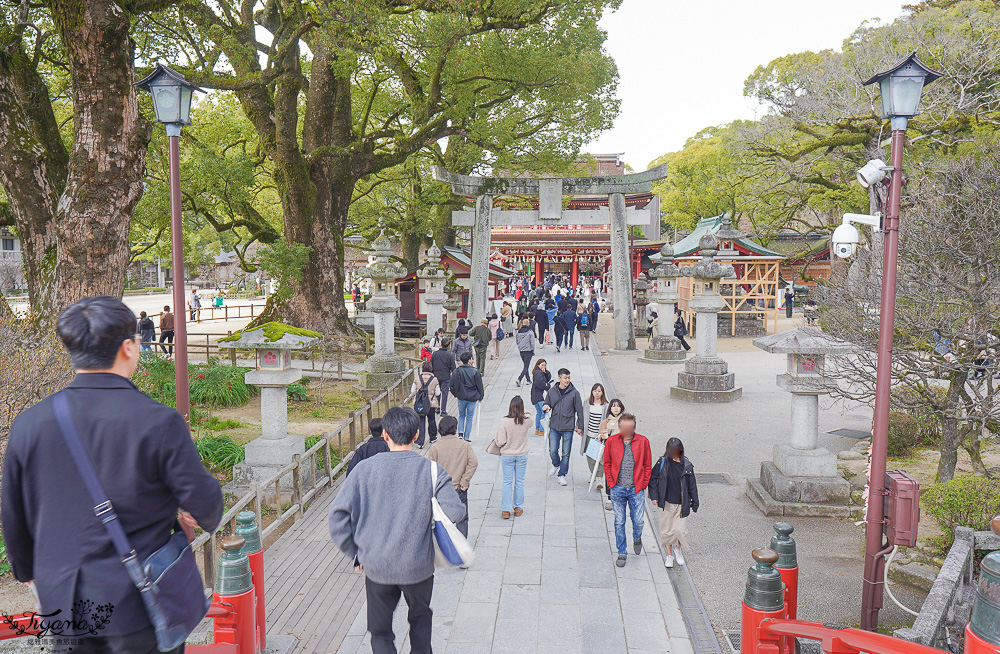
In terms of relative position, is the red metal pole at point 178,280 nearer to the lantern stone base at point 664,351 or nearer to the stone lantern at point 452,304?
the stone lantern at point 452,304

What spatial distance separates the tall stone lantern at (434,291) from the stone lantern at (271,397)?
1242 centimetres

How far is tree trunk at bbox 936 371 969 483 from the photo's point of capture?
679 centimetres

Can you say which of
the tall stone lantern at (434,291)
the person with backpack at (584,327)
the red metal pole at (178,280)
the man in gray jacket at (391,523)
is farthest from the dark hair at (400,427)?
the person with backpack at (584,327)

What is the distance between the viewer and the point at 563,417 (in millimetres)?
8336

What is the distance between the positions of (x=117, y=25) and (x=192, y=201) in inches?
299

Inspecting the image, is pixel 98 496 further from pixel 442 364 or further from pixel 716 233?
pixel 716 233

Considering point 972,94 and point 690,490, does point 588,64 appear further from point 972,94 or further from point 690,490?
point 690,490

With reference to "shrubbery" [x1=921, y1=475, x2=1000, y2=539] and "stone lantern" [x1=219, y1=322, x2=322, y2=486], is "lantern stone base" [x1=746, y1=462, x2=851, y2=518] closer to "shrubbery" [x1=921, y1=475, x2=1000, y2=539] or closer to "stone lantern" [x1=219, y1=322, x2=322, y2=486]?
"shrubbery" [x1=921, y1=475, x2=1000, y2=539]

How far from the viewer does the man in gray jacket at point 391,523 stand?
326 cm

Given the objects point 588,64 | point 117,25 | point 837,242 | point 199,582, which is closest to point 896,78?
point 837,242

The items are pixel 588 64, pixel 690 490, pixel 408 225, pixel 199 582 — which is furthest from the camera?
pixel 408 225

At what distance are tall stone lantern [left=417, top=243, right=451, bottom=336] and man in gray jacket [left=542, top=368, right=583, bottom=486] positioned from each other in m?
12.7

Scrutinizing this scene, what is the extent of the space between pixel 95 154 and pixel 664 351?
15971 millimetres

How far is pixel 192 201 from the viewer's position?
16016 millimetres
